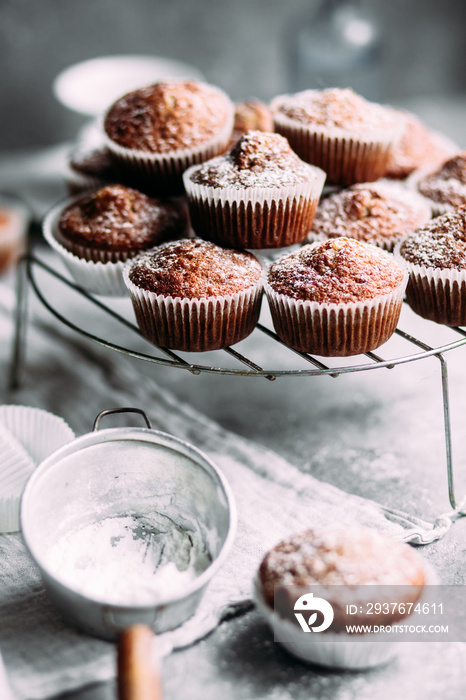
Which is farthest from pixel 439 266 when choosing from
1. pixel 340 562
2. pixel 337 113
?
pixel 340 562

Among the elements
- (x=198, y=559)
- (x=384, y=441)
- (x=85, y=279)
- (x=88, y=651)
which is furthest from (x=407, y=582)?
(x=85, y=279)

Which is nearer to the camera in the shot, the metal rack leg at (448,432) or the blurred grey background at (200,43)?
the metal rack leg at (448,432)

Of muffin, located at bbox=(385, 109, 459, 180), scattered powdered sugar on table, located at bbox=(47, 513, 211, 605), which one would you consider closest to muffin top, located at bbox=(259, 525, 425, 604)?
scattered powdered sugar on table, located at bbox=(47, 513, 211, 605)

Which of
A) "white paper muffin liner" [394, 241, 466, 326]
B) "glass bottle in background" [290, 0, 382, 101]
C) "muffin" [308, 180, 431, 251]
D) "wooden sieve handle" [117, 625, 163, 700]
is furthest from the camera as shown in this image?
"glass bottle in background" [290, 0, 382, 101]

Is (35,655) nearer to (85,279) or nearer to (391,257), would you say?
(85,279)

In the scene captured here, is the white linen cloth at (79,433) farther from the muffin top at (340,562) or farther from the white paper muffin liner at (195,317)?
the white paper muffin liner at (195,317)

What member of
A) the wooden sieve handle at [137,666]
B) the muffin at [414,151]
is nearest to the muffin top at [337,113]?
the muffin at [414,151]

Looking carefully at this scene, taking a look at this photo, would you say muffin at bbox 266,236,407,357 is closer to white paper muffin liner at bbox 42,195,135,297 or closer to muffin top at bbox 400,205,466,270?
muffin top at bbox 400,205,466,270
